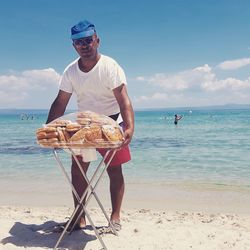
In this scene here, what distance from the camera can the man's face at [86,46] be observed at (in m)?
3.56

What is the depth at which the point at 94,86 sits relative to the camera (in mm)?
3734

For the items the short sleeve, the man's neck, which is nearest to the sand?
the short sleeve

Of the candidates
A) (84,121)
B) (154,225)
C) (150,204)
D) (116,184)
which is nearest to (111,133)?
(84,121)

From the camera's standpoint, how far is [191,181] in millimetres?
8422

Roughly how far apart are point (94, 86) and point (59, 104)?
0.44 meters

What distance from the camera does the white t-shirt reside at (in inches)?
144

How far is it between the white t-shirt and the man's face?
0.42 ft

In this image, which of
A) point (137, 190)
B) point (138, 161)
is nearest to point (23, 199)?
point (137, 190)

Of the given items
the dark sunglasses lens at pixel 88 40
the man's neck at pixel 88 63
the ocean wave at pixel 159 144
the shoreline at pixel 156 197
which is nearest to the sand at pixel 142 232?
the shoreline at pixel 156 197

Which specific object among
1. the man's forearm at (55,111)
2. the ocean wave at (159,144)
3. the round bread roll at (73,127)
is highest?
the man's forearm at (55,111)

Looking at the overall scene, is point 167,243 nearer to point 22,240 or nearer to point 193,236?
point 193,236

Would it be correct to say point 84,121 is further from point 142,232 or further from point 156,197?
point 156,197

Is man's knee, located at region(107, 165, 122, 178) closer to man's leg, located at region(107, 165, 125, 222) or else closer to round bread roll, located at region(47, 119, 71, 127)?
man's leg, located at region(107, 165, 125, 222)

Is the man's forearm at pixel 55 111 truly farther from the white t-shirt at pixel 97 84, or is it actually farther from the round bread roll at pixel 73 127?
the round bread roll at pixel 73 127
